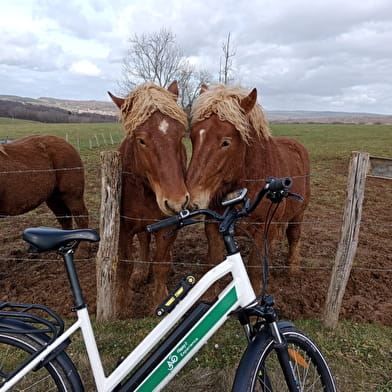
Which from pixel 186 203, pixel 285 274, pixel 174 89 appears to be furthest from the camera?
pixel 285 274

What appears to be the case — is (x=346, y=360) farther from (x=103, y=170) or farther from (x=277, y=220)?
(x=103, y=170)

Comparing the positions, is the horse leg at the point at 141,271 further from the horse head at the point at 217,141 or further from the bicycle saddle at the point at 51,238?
the bicycle saddle at the point at 51,238

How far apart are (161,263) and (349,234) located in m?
1.84

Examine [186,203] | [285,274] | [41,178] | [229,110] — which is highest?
[229,110]

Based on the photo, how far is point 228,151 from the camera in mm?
2900

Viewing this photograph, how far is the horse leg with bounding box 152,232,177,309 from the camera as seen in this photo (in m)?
3.29

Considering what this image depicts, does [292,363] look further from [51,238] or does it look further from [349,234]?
[349,234]

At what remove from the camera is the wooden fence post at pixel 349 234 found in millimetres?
2973

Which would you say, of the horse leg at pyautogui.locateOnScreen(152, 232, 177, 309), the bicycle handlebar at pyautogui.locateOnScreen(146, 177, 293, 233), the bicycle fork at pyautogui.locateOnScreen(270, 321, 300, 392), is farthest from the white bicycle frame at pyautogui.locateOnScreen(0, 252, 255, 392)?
the horse leg at pyautogui.locateOnScreen(152, 232, 177, 309)

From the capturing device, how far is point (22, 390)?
2191 millimetres

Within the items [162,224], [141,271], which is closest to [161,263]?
[141,271]

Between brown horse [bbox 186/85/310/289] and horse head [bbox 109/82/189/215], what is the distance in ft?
0.54

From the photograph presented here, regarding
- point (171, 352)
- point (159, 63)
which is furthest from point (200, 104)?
point (159, 63)

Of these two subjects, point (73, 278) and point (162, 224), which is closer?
point (162, 224)
